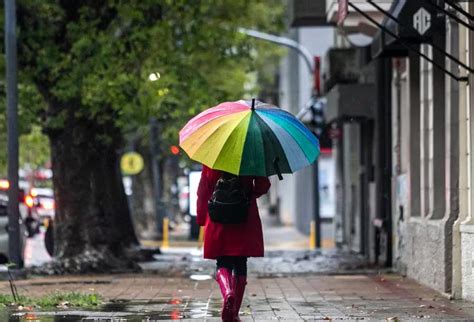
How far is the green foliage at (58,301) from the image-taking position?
1320cm

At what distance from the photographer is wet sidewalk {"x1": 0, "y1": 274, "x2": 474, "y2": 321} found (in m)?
12.0

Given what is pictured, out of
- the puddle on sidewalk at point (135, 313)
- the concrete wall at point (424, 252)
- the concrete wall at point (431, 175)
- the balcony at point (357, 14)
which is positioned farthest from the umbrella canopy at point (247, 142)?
the balcony at point (357, 14)

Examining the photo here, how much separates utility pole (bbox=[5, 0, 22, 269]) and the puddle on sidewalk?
219 inches

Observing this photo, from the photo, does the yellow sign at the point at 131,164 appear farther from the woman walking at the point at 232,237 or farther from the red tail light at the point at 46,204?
the woman walking at the point at 232,237

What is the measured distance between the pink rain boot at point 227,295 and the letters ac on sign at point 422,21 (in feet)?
16.9

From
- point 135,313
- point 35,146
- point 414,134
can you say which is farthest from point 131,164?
point 135,313

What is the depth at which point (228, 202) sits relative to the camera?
10.7m

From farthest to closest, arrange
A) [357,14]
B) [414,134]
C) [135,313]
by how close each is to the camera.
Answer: [357,14]
[414,134]
[135,313]

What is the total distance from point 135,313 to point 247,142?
9.03 ft

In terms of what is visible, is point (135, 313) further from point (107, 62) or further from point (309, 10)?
point (309, 10)

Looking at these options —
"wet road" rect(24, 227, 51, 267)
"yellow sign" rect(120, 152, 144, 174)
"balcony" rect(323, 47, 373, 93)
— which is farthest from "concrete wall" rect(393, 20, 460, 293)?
"yellow sign" rect(120, 152, 144, 174)

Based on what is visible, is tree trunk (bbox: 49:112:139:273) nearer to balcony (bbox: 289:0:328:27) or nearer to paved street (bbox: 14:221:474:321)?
paved street (bbox: 14:221:474:321)

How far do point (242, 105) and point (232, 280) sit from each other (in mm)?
1546

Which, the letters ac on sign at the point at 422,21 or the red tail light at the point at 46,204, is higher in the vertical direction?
the letters ac on sign at the point at 422,21
